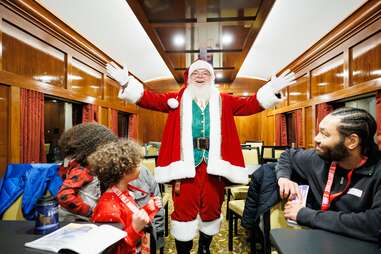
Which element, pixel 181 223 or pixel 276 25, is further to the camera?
pixel 276 25

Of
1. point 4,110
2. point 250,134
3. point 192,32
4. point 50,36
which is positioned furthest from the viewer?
point 250,134

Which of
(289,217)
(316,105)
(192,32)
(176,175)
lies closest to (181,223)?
(176,175)

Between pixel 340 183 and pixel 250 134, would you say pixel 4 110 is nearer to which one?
pixel 340 183

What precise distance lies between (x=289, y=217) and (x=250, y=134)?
18.4 feet

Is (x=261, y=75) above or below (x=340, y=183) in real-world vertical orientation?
above

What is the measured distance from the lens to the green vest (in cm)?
156

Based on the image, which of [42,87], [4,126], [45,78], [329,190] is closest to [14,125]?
[4,126]

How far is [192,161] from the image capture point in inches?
59.2

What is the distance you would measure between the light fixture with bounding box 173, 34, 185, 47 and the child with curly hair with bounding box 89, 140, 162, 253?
227 cm

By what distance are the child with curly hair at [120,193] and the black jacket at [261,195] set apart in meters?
0.63

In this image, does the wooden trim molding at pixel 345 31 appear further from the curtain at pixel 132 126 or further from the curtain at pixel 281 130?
the curtain at pixel 132 126

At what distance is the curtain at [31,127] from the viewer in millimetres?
2156

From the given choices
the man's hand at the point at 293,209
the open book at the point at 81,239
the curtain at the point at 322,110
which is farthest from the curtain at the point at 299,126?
the open book at the point at 81,239

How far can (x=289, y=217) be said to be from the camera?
3.61ft
